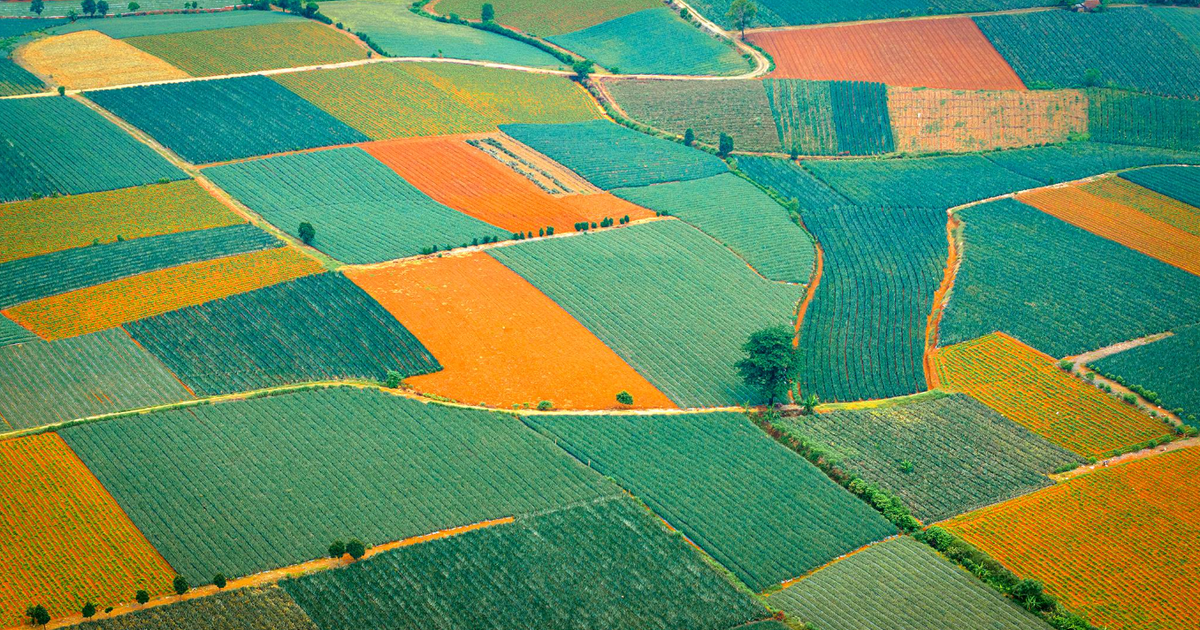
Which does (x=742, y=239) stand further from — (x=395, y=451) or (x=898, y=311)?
(x=395, y=451)

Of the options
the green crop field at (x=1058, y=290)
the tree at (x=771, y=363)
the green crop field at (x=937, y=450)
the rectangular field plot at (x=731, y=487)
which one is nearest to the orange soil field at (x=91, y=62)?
the rectangular field plot at (x=731, y=487)

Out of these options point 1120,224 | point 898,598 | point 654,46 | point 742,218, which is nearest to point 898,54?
point 654,46

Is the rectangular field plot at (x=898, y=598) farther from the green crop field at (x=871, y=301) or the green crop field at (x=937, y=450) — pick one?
the green crop field at (x=871, y=301)

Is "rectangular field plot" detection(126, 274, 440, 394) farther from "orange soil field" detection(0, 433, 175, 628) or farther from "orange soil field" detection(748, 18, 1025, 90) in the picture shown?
"orange soil field" detection(748, 18, 1025, 90)

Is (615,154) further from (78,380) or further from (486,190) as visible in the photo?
(78,380)

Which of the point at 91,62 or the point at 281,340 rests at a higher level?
the point at 91,62

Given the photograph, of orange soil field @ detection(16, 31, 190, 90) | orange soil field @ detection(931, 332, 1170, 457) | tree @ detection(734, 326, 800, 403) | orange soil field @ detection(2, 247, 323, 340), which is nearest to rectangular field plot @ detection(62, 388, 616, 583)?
orange soil field @ detection(2, 247, 323, 340)
